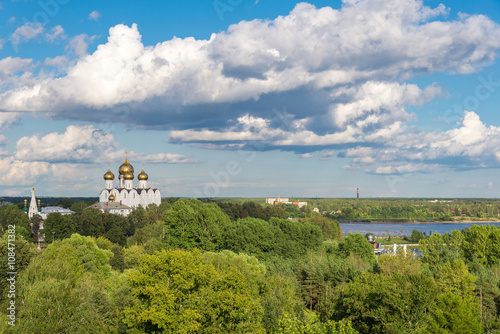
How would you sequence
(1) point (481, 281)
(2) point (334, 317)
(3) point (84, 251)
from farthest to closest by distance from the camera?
(3) point (84, 251) → (1) point (481, 281) → (2) point (334, 317)

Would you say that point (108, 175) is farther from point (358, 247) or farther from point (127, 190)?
point (358, 247)

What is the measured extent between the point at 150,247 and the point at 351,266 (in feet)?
83.4

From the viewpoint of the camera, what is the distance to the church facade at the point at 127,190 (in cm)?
13312

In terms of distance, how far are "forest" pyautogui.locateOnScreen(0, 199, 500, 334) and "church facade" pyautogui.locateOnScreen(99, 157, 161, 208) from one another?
81.0 metres

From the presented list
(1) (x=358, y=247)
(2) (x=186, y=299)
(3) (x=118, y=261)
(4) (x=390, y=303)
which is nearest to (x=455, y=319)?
(4) (x=390, y=303)

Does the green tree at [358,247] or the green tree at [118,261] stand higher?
the green tree at [358,247]

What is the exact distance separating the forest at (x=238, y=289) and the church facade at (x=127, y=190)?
8099 cm

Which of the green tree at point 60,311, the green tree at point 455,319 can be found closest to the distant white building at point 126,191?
the green tree at point 60,311

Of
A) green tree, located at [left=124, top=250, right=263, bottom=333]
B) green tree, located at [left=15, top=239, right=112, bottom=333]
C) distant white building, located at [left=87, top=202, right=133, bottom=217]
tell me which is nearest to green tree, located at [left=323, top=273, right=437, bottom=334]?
green tree, located at [left=124, top=250, right=263, bottom=333]

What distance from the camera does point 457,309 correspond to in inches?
859

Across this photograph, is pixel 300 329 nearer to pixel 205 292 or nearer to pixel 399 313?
pixel 205 292

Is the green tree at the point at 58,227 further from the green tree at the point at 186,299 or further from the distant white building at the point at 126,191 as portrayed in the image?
the green tree at the point at 186,299

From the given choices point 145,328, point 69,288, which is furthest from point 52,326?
point 145,328

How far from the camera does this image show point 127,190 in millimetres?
134125
